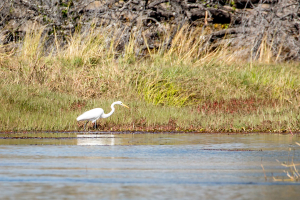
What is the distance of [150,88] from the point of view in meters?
16.8

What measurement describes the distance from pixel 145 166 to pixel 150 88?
8964 mm

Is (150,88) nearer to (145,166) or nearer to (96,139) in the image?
(96,139)

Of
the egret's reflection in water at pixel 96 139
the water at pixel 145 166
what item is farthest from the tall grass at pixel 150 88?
the water at pixel 145 166

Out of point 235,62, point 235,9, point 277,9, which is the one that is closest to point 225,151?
point 235,62

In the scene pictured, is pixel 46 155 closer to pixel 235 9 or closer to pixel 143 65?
pixel 143 65

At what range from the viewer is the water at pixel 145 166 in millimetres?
6145

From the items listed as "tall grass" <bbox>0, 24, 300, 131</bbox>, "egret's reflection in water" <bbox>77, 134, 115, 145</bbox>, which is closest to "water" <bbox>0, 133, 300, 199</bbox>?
"egret's reflection in water" <bbox>77, 134, 115, 145</bbox>

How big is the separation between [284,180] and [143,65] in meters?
11.5

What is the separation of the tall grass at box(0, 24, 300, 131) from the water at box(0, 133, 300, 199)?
1.48 meters

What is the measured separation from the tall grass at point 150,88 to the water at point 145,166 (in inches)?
58.3

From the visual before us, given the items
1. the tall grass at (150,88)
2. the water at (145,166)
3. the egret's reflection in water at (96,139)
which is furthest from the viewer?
the tall grass at (150,88)

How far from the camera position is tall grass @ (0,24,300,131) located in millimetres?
A: 13281

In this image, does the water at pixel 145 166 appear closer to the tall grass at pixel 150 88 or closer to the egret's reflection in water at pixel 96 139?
the egret's reflection in water at pixel 96 139

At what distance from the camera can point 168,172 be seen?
24.2 ft
